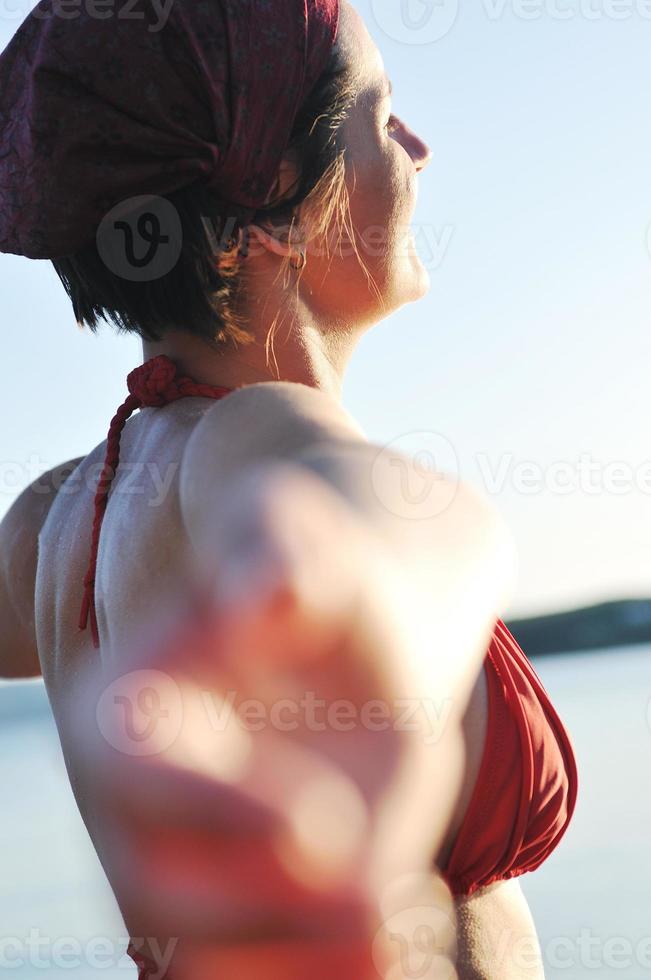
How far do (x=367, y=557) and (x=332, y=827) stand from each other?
0.26 meters

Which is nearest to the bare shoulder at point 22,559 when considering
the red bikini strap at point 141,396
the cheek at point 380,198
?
the red bikini strap at point 141,396

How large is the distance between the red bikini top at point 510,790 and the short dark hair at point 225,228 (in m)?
0.45

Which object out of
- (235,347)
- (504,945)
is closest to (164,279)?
(235,347)

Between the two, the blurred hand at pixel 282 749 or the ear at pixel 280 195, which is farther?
the ear at pixel 280 195

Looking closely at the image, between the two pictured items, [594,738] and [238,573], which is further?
[594,738]

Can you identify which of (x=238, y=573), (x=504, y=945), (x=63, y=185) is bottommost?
(x=504, y=945)

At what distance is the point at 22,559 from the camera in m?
1.50

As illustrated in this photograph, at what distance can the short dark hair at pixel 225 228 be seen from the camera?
1.28 metres

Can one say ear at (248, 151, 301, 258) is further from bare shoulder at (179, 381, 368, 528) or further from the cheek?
bare shoulder at (179, 381, 368, 528)

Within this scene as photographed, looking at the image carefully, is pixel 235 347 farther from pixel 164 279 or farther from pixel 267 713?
pixel 267 713

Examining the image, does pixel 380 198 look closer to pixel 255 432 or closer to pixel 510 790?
pixel 255 432

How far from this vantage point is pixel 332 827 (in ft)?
3.23

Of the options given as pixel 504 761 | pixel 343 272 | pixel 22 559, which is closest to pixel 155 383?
pixel 343 272

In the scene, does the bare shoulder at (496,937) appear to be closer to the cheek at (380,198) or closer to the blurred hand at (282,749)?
the blurred hand at (282,749)
